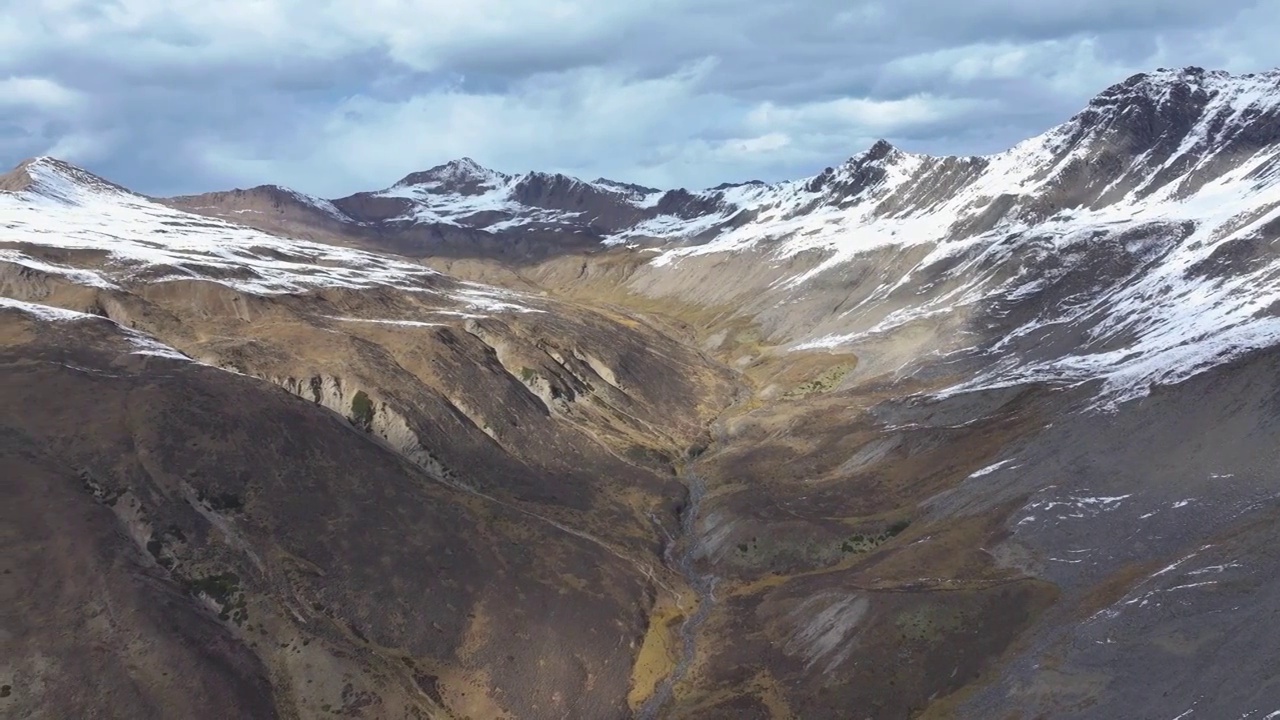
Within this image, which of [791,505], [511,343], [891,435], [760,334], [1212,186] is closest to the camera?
[791,505]

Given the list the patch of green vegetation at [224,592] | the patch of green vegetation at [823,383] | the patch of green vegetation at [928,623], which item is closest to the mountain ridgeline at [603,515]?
the patch of green vegetation at [928,623]

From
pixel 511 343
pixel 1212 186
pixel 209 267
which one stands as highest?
pixel 1212 186

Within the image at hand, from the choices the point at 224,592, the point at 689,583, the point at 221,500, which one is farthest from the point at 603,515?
the point at 224,592

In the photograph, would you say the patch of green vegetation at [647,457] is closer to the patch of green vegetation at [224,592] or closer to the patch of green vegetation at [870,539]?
the patch of green vegetation at [870,539]

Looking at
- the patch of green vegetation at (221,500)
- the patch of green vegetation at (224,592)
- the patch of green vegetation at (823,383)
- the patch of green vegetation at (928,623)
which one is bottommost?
the patch of green vegetation at (928,623)

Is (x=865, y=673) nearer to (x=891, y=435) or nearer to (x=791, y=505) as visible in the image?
(x=791, y=505)

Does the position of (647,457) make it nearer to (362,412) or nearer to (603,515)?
(603,515)

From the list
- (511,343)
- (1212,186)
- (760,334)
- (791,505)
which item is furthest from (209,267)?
(1212,186)
